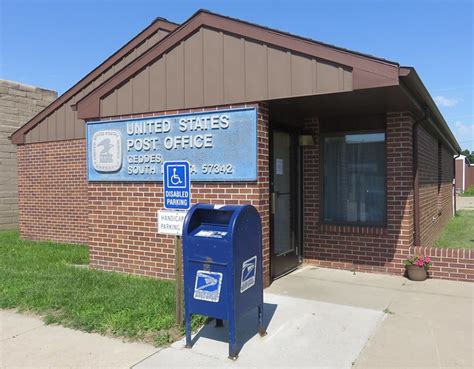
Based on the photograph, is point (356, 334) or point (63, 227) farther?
point (63, 227)

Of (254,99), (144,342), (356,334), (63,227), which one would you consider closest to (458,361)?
(356,334)

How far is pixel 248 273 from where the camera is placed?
418 centimetres

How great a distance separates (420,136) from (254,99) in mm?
4014

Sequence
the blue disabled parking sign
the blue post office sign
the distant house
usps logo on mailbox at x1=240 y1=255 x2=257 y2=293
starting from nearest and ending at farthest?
usps logo on mailbox at x1=240 y1=255 x2=257 y2=293 → the blue disabled parking sign → the blue post office sign → the distant house

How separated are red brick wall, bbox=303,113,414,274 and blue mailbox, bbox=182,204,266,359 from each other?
3.34m

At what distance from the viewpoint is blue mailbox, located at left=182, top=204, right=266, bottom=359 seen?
393cm

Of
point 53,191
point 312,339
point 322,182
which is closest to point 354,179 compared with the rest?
point 322,182

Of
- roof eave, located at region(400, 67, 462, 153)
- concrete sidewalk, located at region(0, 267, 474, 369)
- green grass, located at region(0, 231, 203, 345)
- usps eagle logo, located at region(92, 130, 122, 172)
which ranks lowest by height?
concrete sidewalk, located at region(0, 267, 474, 369)

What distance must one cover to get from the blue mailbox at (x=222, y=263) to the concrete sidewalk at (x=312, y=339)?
Result: 0.34 m

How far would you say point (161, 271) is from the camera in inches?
266

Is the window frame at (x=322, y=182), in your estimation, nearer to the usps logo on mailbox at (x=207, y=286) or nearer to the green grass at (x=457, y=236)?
the green grass at (x=457, y=236)

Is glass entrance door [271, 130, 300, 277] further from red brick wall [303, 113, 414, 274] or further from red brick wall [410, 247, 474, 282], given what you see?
red brick wall [410, 247, 474, 282]

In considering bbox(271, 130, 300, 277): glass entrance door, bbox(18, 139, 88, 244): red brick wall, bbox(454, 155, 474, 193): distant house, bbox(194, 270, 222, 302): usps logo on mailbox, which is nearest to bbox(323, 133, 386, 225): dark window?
bbox(271, 130, 300, 277): glass entrance door

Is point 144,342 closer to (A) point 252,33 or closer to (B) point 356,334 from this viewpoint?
(B) point 356,334
